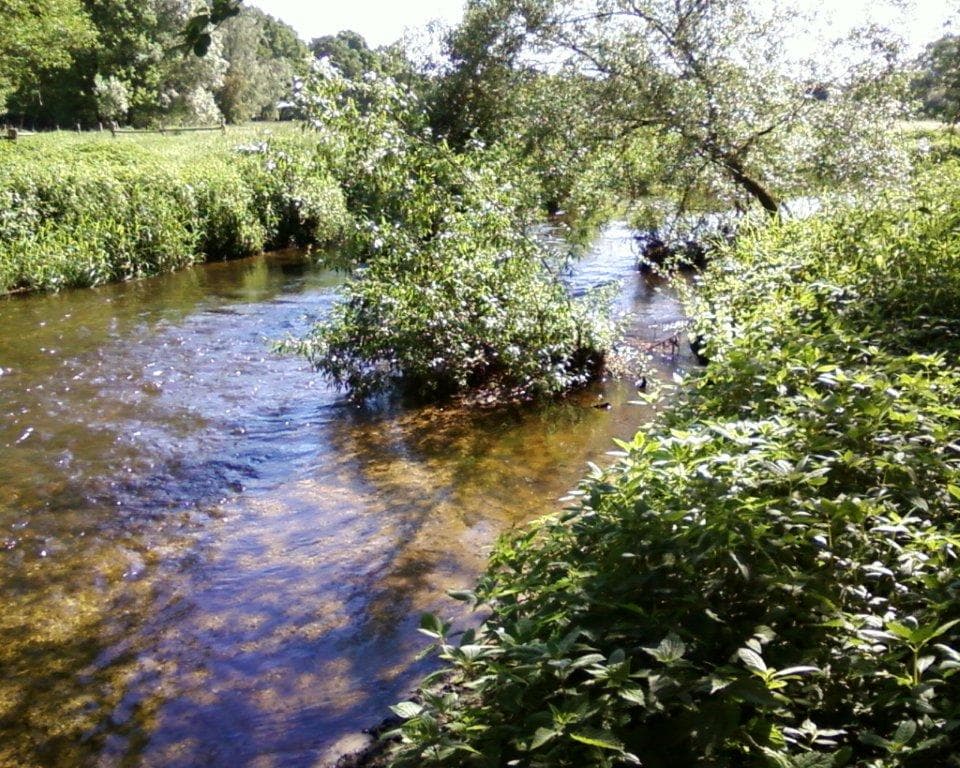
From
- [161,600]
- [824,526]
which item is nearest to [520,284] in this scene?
[161,600]

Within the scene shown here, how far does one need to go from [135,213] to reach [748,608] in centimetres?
1705

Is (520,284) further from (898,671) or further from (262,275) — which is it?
(262,275)

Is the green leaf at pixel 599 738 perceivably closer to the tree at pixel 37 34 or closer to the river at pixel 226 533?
the river at pixel 226 533

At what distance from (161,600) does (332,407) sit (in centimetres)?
418

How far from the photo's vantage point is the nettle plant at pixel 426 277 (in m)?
8.50

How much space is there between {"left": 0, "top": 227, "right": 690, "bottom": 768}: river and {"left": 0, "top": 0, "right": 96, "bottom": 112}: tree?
19.4m

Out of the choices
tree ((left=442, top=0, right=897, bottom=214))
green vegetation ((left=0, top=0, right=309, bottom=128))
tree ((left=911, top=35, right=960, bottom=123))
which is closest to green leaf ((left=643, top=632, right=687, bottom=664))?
tree ((left=442, top=0, right=897, bottom=214))

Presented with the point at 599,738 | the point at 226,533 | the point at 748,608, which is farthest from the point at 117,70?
the point at 599,738

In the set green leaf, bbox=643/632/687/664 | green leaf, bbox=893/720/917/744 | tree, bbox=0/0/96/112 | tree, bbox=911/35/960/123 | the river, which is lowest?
the river

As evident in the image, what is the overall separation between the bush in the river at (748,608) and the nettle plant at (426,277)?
5.58 meters

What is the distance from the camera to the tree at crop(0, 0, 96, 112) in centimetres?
2531

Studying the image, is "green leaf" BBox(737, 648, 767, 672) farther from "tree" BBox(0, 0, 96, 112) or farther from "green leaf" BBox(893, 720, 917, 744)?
"tree" BBox(0, 0, 96, 112)

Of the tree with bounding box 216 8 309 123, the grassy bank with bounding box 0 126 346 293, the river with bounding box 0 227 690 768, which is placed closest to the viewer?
the river with bounding box 0 227 690 768

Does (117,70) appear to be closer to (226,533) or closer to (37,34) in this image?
(37,34)
